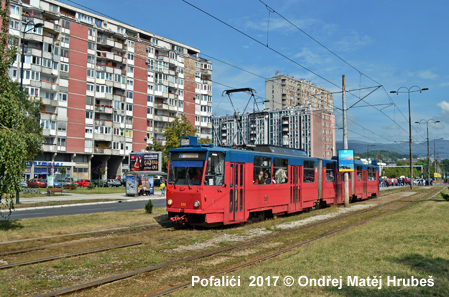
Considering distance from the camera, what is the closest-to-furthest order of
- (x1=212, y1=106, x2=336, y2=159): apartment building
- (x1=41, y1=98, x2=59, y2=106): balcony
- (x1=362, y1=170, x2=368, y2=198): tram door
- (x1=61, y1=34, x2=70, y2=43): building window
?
(x1=362, y1=170, x2=368, y2=198): tram door
(x1=41, y1=98, x2=59, y2=106): balcony
(x1=61, y1=34, x2=70, y2=43): building window
(x1=212, y1=106, x2=336, y2=159): apartment building

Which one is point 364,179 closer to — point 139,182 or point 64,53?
point 139,182

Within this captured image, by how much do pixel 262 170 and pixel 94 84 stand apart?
200 feet

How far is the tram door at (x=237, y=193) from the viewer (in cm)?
1471

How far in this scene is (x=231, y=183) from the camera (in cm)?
1462

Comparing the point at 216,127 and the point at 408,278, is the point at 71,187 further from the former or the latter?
the point at 216,127

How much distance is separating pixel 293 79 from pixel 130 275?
488 ft

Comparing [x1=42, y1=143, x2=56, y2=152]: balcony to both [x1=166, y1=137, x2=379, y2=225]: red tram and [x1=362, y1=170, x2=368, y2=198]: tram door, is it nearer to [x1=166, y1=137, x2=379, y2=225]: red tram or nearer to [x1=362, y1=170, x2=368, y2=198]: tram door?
[x1=362, y1=170, x2=368, y2=198]: tram door

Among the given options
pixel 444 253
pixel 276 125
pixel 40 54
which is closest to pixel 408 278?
pixel 444 253

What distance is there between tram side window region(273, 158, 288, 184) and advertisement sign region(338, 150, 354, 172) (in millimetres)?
8372

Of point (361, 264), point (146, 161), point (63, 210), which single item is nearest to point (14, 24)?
point (146, 161)

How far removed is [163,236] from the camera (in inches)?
508

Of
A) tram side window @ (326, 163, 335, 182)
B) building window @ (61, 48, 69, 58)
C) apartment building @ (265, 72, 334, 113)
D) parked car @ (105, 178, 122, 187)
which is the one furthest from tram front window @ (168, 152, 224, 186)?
apartment building @ (265, 72, 334, 113)

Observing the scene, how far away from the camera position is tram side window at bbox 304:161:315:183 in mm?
21025

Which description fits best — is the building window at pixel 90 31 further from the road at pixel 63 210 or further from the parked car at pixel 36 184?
the road at pixel 63 210
